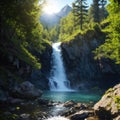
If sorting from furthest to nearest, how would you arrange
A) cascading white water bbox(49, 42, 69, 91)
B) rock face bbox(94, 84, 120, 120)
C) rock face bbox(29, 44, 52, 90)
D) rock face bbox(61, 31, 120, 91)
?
rock face bbox(61, 31, 120, 91) < cascading white water bbox(49, 42, 69, 91) < rock face bbox(29, 44, 52, 90) < rock face bbox(94, 84, 120, 120)

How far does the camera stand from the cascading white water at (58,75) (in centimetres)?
7350

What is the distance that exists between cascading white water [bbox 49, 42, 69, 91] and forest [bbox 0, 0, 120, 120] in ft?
2.03

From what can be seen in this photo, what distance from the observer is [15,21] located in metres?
28.8

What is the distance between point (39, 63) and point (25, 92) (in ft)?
20.4

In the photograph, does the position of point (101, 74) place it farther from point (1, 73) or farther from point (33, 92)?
point (1, 73)

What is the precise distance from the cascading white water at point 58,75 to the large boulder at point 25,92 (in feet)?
114

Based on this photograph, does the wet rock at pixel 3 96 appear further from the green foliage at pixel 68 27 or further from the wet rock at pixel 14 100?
the green foliage at pixel 68 27

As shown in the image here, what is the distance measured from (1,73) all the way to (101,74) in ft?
158

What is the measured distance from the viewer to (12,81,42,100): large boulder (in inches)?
1363

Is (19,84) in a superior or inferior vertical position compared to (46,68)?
inferior

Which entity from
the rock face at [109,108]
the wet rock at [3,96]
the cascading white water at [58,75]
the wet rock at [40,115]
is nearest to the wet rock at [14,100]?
the wet rock at [3,96]

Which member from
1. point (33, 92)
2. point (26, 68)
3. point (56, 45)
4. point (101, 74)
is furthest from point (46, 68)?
point (33, 92)

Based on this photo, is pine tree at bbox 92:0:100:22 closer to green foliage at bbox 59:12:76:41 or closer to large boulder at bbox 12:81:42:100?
green foliage at bbox 59:12:76:41

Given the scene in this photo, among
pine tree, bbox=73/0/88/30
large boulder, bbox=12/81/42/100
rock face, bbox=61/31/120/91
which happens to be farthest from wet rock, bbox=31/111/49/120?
pine tree, bbox=73/0/88/30
